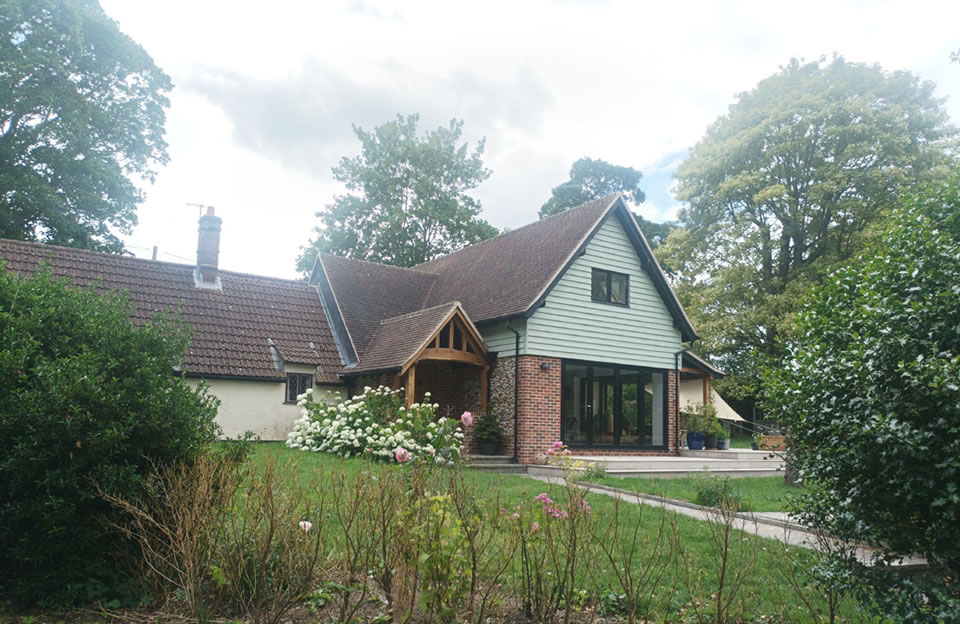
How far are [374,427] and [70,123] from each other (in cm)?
1694

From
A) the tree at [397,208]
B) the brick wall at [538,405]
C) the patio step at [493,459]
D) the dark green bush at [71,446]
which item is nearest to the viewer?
the dark green bush at [71,446]

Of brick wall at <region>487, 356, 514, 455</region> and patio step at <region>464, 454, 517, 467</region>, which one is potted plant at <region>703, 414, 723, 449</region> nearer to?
brick wall at <region>487, 356, 514, 455</region>

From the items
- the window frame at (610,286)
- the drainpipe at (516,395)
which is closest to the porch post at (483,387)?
the drainpipe at (516,395)

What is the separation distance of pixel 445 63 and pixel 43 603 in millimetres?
11331

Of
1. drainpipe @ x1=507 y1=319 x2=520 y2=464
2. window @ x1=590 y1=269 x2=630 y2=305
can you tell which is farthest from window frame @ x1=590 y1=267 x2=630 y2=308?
drainpipe @ x1=507 y1=319 x2=520 y2=464

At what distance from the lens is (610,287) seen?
61.0ft

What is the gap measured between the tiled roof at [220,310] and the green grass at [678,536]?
5.36 m

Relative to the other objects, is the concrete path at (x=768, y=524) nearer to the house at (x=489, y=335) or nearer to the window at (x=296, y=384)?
the house at (x=489, y=335)

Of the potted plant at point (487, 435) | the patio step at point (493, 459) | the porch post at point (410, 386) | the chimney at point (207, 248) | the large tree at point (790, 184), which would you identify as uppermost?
the large tree at point (790, 184)

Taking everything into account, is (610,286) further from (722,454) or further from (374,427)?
(374,427)

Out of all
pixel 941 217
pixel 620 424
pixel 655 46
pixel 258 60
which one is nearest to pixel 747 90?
pixel 620 424

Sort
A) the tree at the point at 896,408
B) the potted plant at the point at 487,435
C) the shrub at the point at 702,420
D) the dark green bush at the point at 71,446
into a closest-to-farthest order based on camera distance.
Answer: the tree at the point at 896,408, the dark green bush at the point at 71,446, the potted plant at the point at 487,435, the shrub at the point at 702,420

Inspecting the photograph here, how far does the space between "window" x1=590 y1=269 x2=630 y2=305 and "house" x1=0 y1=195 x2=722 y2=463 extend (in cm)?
3

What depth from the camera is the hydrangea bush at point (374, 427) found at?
13.8 metres
